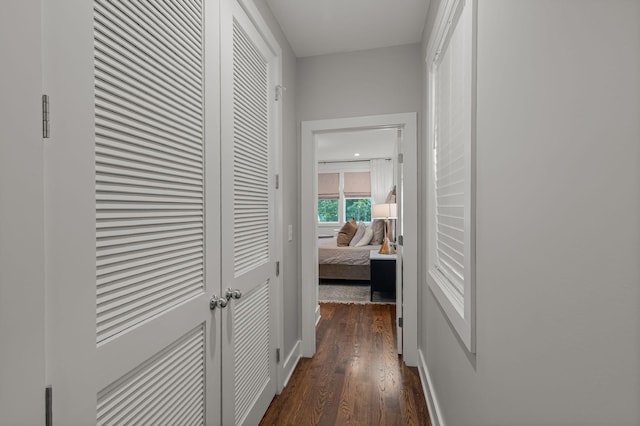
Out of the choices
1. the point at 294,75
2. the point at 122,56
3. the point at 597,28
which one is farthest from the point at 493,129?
the point at 294,75

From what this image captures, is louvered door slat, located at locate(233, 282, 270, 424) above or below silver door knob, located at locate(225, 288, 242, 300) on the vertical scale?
below

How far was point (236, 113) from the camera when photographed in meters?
1.57

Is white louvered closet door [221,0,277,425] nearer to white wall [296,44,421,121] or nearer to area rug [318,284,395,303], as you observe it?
white wall [296,44,421,121]

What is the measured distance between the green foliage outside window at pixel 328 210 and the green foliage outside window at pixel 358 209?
29 centimetres

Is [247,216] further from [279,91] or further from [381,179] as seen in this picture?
[381,179]

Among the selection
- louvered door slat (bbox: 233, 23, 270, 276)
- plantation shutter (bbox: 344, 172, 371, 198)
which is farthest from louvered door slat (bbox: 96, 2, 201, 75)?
plantation shutter (bbox: 344, 172, 371, 198)

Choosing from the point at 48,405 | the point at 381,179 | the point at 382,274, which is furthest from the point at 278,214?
the point at 381,179

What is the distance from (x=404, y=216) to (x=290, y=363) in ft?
4.78

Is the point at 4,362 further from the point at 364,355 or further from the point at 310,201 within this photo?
the point at 364,355

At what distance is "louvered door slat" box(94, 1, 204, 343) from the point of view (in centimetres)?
82

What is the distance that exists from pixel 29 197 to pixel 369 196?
7.50m

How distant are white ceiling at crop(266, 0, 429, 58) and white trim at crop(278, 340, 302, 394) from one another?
2.43m

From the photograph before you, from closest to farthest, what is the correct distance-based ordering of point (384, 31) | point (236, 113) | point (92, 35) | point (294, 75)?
point (92, 35)
point (236, 113)
point (384, 31)
point (294, 75)

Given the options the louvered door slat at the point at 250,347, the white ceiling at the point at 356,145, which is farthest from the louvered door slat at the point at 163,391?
the white ceiling at the point at 356,145
